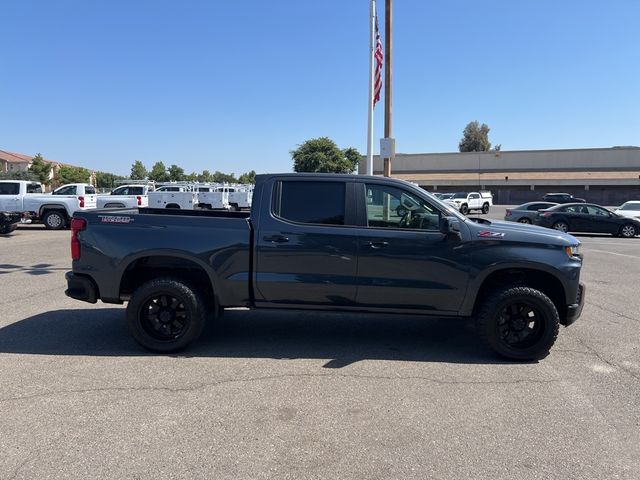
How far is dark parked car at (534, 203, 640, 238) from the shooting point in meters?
21.0

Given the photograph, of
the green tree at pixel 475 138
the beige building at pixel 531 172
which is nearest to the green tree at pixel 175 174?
the beige building at pixel 531 172

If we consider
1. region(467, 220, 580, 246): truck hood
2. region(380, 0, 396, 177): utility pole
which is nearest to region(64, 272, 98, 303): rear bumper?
region(467, 220, 580, 246): truck hood

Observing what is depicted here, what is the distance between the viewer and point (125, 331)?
6078 millimetres

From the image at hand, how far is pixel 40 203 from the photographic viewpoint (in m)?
19.7

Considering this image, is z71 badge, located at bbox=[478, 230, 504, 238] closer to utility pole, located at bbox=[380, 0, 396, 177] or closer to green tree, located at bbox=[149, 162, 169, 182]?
utility pole, located at bbox=[380, 0, 396, 177]

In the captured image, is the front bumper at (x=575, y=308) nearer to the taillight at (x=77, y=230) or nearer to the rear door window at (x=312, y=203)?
the rear door window at (x=312, y=203)

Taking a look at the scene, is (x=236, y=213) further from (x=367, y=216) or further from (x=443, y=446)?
(x=443, y=446)

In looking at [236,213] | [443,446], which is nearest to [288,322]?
[236,213]

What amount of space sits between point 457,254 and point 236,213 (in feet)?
9.13

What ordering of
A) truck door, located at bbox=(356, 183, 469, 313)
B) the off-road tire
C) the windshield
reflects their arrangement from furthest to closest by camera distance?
the windshield → the off-road tire → truck door, located at bbox=(356, 183, 469, 313)

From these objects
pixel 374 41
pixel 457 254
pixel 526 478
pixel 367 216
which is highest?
pixel 374 41

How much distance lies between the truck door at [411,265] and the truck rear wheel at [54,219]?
18.5 metres

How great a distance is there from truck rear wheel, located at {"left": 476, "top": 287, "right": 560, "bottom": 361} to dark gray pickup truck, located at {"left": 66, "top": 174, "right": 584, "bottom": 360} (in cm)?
1

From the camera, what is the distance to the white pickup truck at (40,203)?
1958 cm
